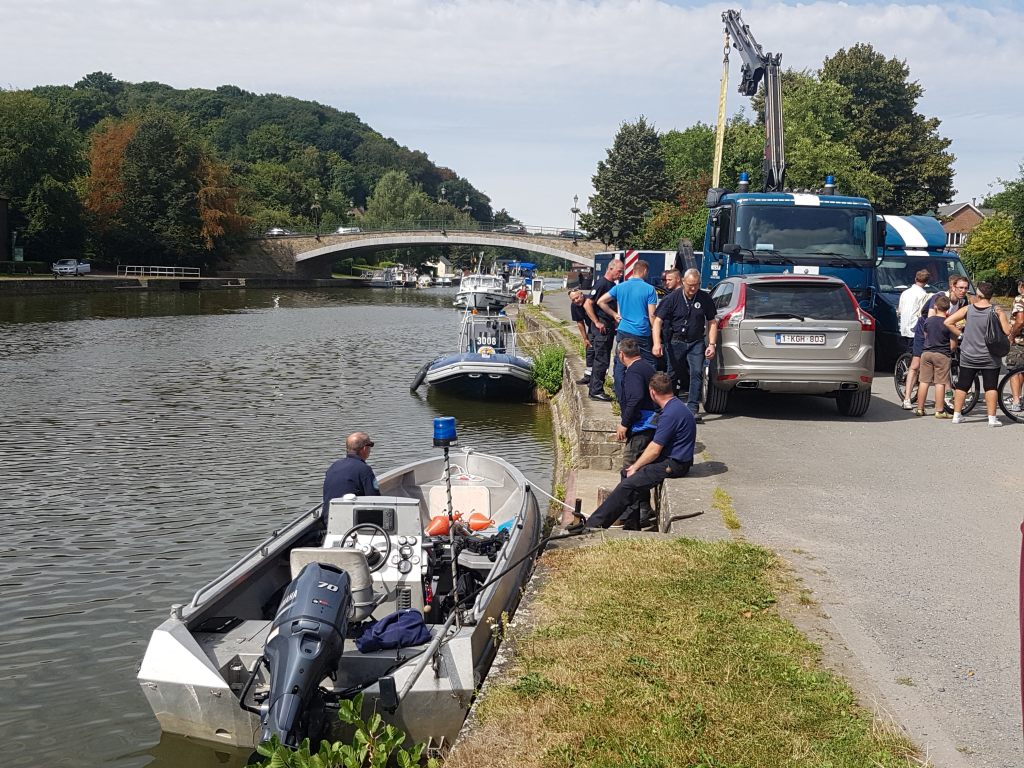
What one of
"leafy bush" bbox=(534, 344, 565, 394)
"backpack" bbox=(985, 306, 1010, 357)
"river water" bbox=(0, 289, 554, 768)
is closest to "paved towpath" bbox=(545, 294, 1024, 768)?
"backpack" bbox=(985, 306, 1010, 357)

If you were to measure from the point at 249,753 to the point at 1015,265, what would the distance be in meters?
44.4

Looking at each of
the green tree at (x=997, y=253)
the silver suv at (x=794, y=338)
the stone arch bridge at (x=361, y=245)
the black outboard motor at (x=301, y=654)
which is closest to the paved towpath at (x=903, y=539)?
the silver suv at (x=794, y=338)

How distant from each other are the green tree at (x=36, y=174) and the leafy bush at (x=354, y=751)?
6874 cm

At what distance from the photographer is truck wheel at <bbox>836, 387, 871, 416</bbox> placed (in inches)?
546

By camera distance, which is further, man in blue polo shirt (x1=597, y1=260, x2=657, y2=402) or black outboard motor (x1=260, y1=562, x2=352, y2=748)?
man in blue polo shirt (x1=597, y1=260, x2=657, y2=402)

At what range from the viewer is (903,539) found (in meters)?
8.07

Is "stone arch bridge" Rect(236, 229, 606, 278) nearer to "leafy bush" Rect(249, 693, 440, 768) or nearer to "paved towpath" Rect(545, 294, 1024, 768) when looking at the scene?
"paved towpath" Rect(545, 294, 1024, 768)

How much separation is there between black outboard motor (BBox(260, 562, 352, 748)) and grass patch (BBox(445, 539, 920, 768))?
100 centimetres

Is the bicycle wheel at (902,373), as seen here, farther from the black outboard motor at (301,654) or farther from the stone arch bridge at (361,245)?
the stone arch bridge at (361,245)

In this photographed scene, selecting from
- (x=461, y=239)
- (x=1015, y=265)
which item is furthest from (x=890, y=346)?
(x=461, y=239)

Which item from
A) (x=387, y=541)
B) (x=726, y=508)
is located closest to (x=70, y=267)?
(x=387, y=541)

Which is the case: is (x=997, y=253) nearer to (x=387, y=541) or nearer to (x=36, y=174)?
(x=387, y=541)

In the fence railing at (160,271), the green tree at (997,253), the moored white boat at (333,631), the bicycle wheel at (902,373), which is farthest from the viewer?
the fence railing at (160,271)

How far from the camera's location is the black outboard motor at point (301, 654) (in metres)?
5.50
